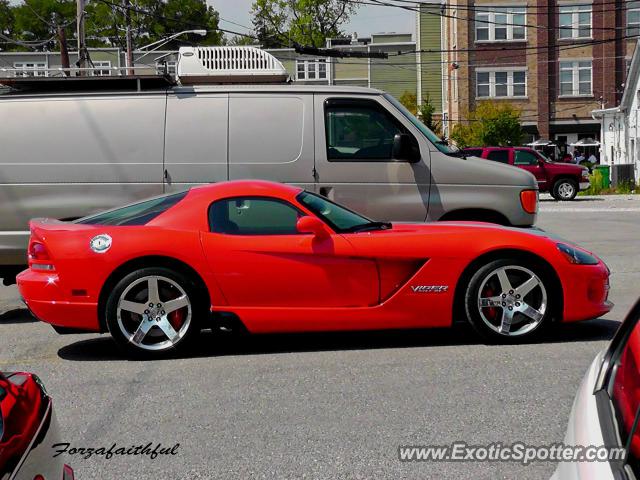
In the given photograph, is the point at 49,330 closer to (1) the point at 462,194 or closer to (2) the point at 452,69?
(1) the point at 462,194

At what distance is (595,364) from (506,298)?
4210 mm

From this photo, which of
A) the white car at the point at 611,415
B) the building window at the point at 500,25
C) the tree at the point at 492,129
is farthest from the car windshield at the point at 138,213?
the building window at the point at 500,25

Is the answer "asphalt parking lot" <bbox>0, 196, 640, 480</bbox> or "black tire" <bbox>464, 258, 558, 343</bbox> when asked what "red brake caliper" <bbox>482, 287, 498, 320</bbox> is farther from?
"asphalt parking lot" <bbox>0, 196, 640, 480</bbox>

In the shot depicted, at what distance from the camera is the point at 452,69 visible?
56188 millimetres

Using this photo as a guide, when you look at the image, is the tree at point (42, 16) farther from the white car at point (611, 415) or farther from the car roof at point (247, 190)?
the white car at point (611, 415)

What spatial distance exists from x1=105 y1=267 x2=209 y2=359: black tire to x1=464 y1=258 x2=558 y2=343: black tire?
2017 mm

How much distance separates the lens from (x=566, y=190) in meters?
30.6

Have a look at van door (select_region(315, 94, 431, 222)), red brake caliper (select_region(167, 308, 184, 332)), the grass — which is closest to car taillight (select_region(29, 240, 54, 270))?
red brake caliper (select_region(167, 308, 184, 332))

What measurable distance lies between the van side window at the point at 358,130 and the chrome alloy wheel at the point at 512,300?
2724 millimetres

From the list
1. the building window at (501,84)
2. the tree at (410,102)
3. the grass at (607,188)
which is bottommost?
the grass at (607,188)

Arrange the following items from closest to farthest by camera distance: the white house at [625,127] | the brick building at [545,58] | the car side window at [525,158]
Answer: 1. the car side window at [525,158]
2. the white house at [625,127]
3. the brick building at [545,58]

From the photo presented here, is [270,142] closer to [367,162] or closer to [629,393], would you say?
[367,162]

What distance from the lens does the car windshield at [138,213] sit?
23.8 ft

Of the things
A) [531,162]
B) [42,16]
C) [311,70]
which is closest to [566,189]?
[531,162]
